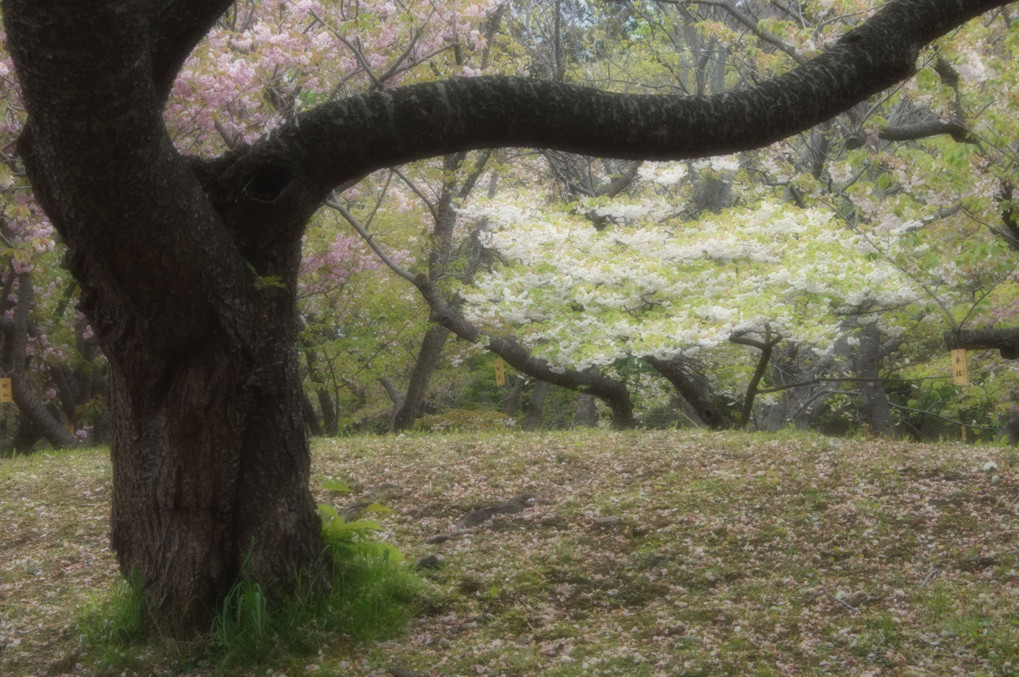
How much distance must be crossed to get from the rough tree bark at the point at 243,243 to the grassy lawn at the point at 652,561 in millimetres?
441

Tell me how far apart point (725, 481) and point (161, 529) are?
3470mm

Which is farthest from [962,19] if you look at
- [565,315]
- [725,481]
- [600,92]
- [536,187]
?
[536,187]

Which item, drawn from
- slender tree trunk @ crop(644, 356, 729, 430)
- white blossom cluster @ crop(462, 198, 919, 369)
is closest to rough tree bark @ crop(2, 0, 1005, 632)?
white blossom cluster @ crop(462, 198, 919, 369)

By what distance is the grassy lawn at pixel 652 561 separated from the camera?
315cm

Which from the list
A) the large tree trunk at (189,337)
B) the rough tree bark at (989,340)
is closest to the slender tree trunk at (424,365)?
the rough tree bark at (989,340)

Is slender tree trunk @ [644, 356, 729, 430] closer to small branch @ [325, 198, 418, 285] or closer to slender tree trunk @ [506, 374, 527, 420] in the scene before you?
small branch @ [325, 198, 418, 285]

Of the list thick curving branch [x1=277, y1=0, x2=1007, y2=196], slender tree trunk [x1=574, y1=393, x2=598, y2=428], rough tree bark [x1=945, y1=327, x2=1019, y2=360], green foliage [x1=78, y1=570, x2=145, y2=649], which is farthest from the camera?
slender tree trunk [x1=574, y1=393, x2=598, y2=428]

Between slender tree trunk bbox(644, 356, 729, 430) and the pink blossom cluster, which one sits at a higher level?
the pink blossom cluster

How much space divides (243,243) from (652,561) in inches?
95.0

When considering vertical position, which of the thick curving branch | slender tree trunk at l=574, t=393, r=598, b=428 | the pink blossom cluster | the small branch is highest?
the pink blossom cluster

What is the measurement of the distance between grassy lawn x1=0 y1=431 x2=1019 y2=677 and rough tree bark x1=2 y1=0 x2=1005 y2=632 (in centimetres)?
44

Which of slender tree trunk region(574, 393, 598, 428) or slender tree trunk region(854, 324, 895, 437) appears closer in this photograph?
slender tree trunk region(854, 324, 895, 437)

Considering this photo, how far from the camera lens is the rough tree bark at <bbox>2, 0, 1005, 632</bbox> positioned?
278cm

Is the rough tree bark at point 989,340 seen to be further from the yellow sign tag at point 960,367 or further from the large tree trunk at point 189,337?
the large tree trunk at point 189,337
